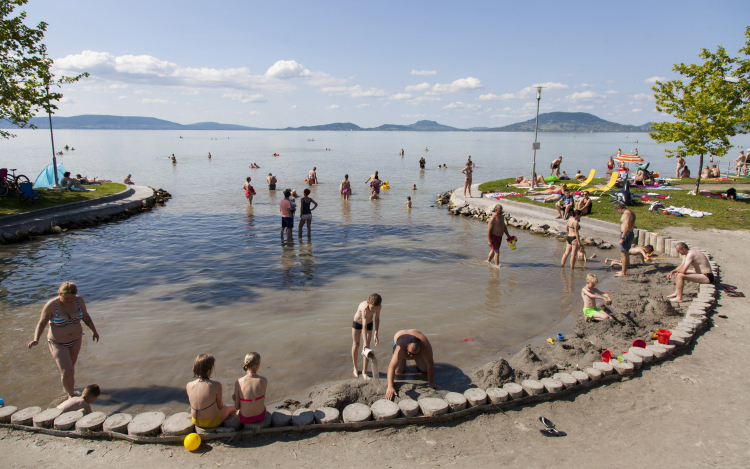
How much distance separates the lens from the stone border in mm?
5062

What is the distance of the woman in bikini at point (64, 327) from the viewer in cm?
607

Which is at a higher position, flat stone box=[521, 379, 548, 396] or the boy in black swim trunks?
the boy in black swim trunks

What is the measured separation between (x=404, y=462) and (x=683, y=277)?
26.9 feet

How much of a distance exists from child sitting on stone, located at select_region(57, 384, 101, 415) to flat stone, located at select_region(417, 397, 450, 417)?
4310mm

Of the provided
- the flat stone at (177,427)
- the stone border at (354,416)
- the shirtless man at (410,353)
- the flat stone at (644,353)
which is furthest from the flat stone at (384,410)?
the flat stone at (644,353)

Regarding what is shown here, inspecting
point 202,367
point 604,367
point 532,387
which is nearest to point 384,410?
point 532,387

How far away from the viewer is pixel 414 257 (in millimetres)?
14539

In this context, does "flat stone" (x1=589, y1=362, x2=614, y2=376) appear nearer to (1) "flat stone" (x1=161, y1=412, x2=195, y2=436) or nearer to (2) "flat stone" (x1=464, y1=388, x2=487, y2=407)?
(2) "flat stone" (x1=464, y1=388, x2=487, y2=407)

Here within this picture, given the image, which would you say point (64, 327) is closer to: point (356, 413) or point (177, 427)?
point (177, 427)

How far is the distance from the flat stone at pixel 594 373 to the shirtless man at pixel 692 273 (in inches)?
174

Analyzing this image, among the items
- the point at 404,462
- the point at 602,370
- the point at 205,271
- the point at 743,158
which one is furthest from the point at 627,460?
the point at 743,158

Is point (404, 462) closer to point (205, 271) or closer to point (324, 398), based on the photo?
point (324, 398)

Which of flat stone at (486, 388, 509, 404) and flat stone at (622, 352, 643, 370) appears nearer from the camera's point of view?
flat stone at (486, 388, 509, 404)

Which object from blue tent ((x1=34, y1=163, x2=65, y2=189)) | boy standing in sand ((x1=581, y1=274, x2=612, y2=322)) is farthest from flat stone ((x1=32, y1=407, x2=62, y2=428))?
blue tent ((x1=34, y1=163, x2=65, y2=189))
